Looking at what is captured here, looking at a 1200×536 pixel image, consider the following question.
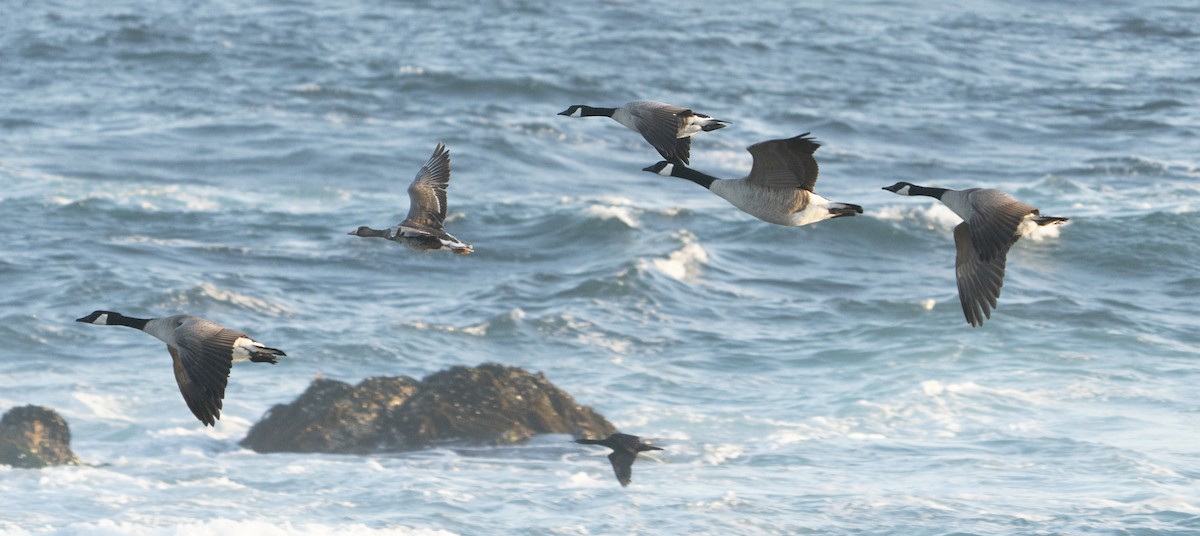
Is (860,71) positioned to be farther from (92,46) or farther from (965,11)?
(92,46)

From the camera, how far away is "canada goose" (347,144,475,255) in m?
11.2

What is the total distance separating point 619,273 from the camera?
2689cm

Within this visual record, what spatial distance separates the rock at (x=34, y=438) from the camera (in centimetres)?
1892

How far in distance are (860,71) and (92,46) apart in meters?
21.6

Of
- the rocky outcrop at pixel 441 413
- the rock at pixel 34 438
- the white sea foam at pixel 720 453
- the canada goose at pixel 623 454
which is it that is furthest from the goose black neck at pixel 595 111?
the rock at pixel 34 438

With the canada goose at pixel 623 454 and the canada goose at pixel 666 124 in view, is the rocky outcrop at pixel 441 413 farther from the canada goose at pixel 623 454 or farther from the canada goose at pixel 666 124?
the canada goose at pixel 666 124

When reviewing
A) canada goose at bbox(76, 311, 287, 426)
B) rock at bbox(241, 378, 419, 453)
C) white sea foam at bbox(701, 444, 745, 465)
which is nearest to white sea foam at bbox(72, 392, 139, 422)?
rock at bbox(241, 378, 419, 453)

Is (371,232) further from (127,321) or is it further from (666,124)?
(666,124)

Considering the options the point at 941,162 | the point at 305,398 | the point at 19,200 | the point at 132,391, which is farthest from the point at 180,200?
the point at 941,162

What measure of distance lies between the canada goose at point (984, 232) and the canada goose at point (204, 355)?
4.17 metres

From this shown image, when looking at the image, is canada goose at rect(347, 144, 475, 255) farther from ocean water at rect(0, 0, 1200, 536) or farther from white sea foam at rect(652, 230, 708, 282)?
white sea foam at rect(652, 230, 708, 282)

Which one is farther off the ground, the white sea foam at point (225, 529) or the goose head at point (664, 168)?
the goose head at point (664, 168)

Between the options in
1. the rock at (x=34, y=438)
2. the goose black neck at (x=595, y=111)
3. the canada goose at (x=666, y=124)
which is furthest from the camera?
the rock at (x=34, y=438)

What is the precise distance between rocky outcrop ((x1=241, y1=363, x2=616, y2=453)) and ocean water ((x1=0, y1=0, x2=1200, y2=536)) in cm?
37
